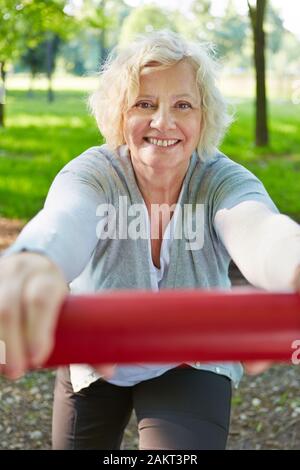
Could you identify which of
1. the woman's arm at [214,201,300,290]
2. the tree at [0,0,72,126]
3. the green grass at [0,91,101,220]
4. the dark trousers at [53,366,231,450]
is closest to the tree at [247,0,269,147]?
the green grass at [0,91,101,220]

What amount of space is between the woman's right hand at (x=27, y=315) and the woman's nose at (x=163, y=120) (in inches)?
38.6

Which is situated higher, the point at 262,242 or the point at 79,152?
the point at 262,242

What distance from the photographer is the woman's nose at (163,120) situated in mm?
1907

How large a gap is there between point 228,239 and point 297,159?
8596 mm

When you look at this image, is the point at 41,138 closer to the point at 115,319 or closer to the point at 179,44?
the point at 179,44

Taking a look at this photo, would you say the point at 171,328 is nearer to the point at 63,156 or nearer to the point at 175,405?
the point at 175,405

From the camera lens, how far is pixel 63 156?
9.68 metres

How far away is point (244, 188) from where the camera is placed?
180 cm

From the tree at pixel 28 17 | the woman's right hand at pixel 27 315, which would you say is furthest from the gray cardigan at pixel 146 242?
the tree at pixel 28 17

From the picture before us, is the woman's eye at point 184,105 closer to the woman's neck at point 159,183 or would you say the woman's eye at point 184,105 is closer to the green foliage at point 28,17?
the woman's neck at point 159,183

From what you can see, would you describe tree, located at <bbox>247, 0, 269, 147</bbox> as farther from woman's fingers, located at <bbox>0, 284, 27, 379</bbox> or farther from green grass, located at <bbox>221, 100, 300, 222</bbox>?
woman's fingers, located at <bbox>0, 284, 27, 379</bbox>

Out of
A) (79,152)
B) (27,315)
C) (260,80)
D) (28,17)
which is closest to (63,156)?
(79,152)

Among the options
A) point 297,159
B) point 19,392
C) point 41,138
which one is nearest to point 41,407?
point 19,392

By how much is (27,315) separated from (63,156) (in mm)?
8858
